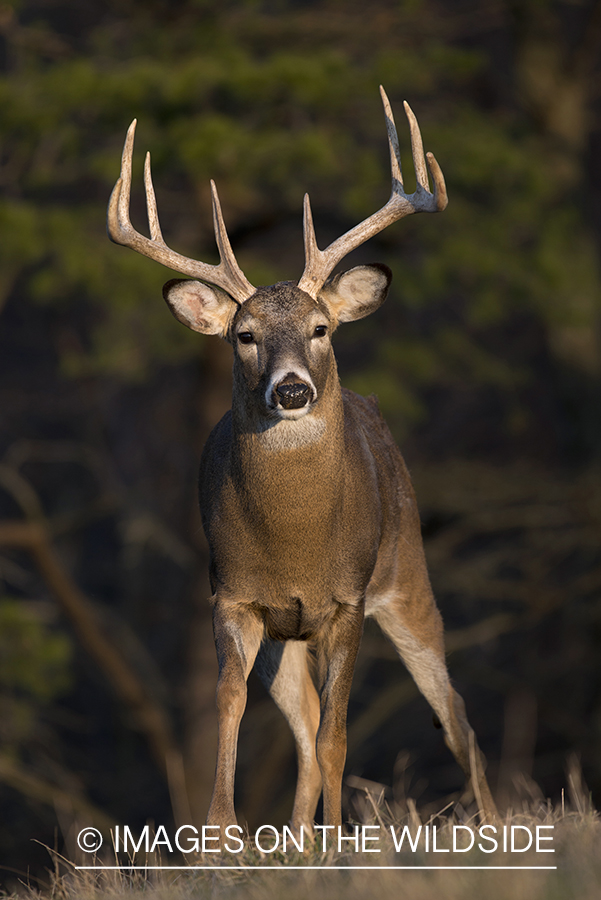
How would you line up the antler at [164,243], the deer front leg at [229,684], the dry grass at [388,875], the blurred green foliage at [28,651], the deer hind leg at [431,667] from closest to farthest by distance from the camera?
1. the dry grass at [388,875]
2. the deer front leg at [229,684]
3. the antler at [164,243]
4. the deer hind leg at [431,667]
5. the blurred green foliage at [28,651]

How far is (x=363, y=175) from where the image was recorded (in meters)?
10.8

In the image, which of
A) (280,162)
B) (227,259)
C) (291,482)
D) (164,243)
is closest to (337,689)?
(291,482)

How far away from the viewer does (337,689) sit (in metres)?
4.36

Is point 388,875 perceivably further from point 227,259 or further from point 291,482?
point 227,259

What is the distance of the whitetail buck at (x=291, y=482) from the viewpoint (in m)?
4.18

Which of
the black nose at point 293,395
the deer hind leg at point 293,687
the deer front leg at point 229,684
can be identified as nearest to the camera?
the black nose at point 293,395

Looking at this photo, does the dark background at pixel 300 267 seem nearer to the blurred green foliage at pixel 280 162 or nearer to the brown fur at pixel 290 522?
→ the blurred green foliage at pixel 280 162

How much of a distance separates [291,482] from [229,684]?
0.70 meters

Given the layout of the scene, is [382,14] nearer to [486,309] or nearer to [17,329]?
[486,309]

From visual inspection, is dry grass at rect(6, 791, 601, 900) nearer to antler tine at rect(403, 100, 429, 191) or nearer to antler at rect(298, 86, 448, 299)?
antler at rect(298, 86, 448, 299)

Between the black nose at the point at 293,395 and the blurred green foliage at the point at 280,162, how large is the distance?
20.2 ft

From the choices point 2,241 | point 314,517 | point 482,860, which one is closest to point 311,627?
point 314,517

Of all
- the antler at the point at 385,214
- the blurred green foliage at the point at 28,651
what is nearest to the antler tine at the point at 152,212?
the antler at the point at 385,214

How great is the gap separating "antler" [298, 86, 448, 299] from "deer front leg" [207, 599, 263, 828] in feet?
3.90
